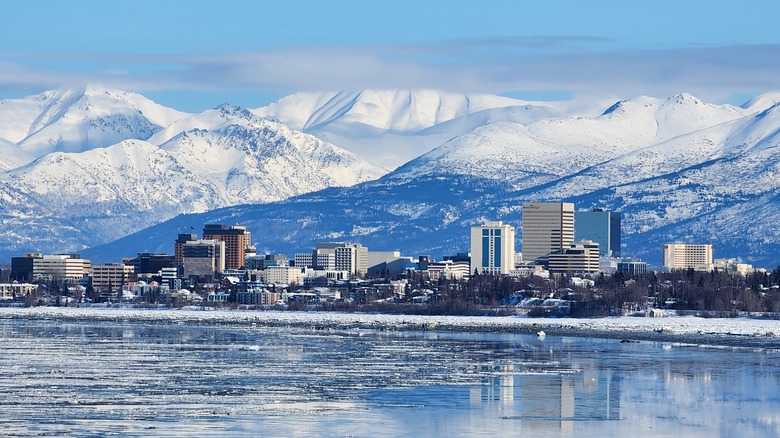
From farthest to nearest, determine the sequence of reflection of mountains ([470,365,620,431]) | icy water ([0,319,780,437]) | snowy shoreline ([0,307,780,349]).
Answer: snowy shoreline ([0,307,780,349])
reflection of mountains ([470,365,620,431])
icy water ([0,319,780,437])

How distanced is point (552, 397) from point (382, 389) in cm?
836

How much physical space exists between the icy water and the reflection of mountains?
87 millimetres

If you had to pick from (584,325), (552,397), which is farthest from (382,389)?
(584,325)

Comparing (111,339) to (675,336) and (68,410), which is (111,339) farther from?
(68,410)

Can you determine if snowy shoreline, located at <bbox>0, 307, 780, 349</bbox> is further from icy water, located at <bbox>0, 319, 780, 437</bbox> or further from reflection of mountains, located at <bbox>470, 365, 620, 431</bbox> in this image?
reflection of mountains, located at <bbox>470, 365, 620, 431</bbox>

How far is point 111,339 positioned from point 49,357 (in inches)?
1081

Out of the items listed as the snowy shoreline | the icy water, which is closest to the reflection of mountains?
the icy water

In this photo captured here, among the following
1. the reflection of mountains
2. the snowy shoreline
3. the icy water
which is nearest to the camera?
the icy water

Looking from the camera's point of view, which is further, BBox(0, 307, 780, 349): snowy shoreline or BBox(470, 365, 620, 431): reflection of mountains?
BBox(0, 307, 780, 349): snowy shoreline

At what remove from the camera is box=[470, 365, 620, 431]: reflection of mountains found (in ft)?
248

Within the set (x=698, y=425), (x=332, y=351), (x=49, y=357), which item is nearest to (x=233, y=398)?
(x=698, y=425)

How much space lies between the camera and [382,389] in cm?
8631

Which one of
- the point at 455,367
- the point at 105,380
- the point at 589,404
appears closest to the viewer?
the point at 589,404

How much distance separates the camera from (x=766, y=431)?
71.8 meters
